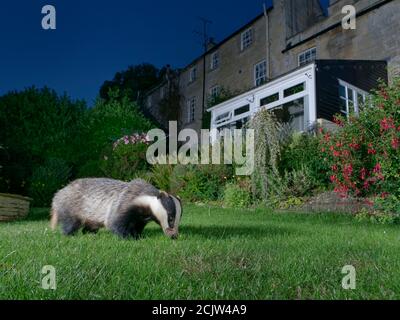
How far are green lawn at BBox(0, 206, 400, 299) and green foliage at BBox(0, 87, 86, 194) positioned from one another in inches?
478

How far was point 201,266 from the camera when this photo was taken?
12.6 ft

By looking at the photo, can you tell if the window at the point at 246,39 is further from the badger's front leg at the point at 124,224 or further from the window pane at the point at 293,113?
the badger's front leg at the point at 124,224

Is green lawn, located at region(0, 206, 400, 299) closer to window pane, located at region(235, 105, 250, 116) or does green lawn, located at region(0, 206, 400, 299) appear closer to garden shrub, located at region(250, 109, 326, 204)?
garden shrub, located at region(250, 109, 326, 204)

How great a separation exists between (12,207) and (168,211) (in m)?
6.95

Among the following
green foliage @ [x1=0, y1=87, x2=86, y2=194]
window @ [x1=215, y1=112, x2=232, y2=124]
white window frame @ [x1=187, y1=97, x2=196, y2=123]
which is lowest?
green foliage @ [x1=0, y1=87, x2=86, y2=194]

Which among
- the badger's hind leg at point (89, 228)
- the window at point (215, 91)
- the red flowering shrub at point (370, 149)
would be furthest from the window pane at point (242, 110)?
the badger's hind leg at point (89, 228)

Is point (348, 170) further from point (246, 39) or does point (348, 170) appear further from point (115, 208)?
point (246, 39)

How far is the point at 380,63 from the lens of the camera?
20.6m

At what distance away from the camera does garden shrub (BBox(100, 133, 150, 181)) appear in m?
18.3

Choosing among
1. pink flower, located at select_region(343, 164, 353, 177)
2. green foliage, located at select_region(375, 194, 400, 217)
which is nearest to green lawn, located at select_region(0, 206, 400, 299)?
green foliage, located at select_region(375, 194, 400, 217)

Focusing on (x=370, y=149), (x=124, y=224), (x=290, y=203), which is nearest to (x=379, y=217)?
(x=370, y=149)

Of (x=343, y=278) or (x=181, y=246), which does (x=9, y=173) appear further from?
(x=343, y=278)

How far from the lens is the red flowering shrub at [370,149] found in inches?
357
